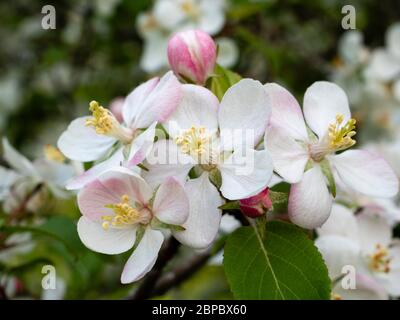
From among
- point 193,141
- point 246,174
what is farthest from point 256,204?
point 193,141

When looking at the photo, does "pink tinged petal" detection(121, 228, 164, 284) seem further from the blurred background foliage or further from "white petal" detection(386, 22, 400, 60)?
"white petal" detection(386, 22, 400, 60)

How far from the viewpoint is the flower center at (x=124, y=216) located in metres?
1.08

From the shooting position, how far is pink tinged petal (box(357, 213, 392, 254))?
4.74ft

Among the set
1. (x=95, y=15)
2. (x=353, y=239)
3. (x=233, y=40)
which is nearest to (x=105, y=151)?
(x=353, y=239)

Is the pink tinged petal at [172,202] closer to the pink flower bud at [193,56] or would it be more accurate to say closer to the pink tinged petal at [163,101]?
the pink tinged petal at [163,101]

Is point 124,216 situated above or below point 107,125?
below

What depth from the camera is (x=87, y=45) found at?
10.8 ft

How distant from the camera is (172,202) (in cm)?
105

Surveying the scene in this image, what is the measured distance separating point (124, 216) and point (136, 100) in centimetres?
25

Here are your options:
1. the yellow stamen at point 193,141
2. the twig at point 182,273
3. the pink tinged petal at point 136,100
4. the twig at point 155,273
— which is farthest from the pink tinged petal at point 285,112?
the twig at point 182,273

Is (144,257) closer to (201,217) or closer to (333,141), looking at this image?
(201,217)

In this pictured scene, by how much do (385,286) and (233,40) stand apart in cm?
152

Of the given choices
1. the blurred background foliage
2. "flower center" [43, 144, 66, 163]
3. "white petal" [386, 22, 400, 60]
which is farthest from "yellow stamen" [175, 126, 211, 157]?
"white petal" [386, 22, 400, 60]
